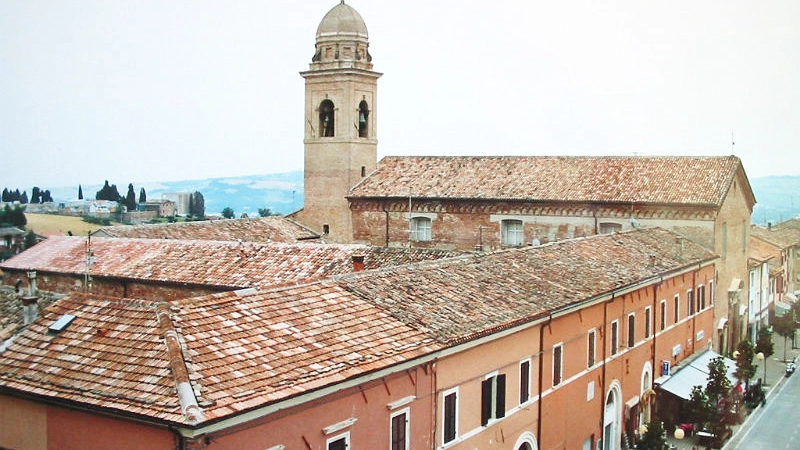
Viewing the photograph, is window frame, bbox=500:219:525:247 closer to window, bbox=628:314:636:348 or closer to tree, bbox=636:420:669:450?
window, bbox=628:314:636:348

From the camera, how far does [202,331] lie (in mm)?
13469

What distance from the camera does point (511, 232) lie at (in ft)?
132

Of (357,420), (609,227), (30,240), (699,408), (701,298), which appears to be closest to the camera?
(357,420)

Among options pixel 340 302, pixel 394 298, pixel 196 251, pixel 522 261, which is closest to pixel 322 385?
pixel 340 302

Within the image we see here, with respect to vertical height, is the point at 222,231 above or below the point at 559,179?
below

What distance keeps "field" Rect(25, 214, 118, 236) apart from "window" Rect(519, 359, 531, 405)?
5951 cm

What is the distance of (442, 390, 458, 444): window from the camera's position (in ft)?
56.1

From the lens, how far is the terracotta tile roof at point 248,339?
12.1 metres

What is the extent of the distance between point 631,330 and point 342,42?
77.3 feet

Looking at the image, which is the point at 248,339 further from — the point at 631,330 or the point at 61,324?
the point at 631,330

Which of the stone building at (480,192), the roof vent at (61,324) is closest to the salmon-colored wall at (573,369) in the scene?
the stone building at (480,192)

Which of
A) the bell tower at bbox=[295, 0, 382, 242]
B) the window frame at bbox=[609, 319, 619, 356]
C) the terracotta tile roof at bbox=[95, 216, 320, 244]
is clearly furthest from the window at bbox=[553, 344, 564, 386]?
the bell tower at bbox=[295, 0, 382, 242]

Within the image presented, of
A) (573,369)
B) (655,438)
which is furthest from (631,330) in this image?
(573,369)

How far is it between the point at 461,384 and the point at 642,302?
12.3m
